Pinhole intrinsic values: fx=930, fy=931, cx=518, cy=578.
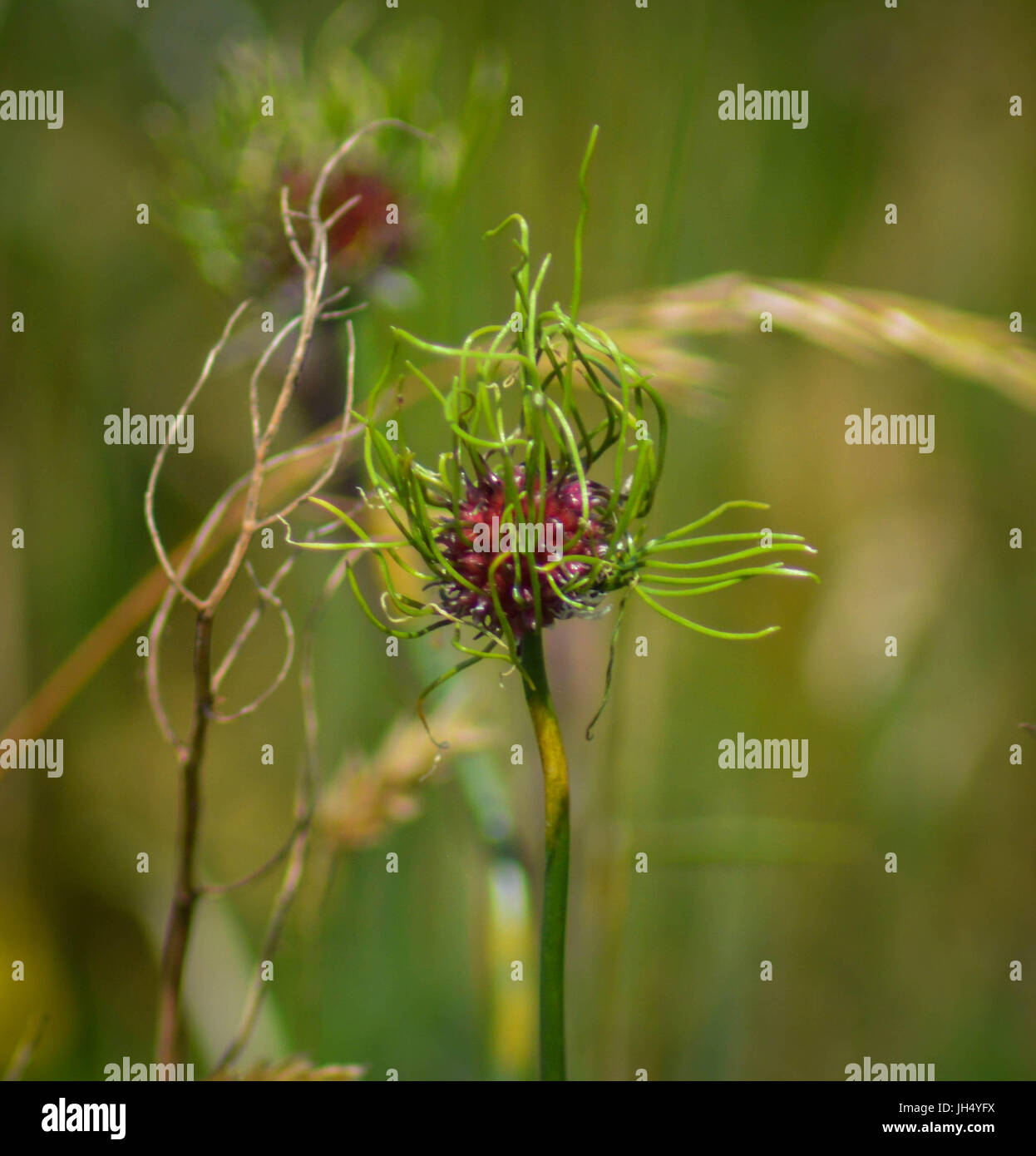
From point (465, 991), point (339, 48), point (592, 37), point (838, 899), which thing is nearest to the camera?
point (339, 48)

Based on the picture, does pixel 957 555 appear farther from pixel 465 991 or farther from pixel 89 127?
pixel 89 127

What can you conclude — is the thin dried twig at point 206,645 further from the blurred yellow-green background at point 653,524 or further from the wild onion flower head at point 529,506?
the blurred yellow-green background at point 653,524

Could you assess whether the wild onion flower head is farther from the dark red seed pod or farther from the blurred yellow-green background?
the blurred yellow-green background

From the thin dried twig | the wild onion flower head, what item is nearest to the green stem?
the wild onion flower head

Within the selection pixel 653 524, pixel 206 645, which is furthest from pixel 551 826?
pixel 653 524

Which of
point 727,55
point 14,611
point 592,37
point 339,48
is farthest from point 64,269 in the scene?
point 727,55

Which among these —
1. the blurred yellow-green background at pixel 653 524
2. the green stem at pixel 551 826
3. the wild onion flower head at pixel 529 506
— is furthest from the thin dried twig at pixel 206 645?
the blurred yellow-green background at pixel 653 524

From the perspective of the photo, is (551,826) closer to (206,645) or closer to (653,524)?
(206,645)
